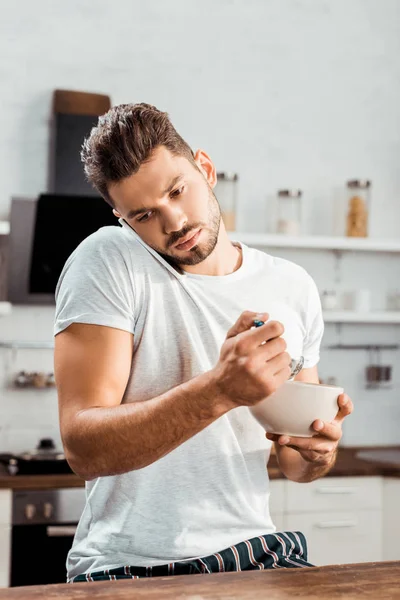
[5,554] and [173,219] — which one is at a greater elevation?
[173,219]

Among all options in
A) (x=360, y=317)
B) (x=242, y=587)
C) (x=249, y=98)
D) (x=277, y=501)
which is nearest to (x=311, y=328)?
(x=242, y=587)

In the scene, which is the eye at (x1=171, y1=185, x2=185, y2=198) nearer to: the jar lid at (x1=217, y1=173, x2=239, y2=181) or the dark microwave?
the dark microwave

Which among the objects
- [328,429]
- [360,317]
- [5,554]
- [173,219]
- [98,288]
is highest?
[173,219]

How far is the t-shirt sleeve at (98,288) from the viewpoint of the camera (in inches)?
57.6

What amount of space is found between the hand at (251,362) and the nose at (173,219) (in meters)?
0.33

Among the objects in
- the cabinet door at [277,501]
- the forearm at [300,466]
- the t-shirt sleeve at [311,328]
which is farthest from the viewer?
the cabinet door at [277,501]

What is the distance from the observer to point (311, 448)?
1.46 meters

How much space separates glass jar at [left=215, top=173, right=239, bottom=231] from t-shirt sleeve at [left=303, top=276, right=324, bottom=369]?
1843 mm

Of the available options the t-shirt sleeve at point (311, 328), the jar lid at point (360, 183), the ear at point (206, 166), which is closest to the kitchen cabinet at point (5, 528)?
the t-shirt sleeve at point (311, 328)

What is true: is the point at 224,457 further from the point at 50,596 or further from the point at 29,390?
the point at 29,390

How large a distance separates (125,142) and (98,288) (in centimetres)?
27

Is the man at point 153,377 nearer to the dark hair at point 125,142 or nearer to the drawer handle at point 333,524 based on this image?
the dark hair at point 125,142

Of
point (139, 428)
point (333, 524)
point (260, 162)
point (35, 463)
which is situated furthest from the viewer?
point (260, 162)

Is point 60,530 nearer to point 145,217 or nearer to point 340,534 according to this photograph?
point 340,534
